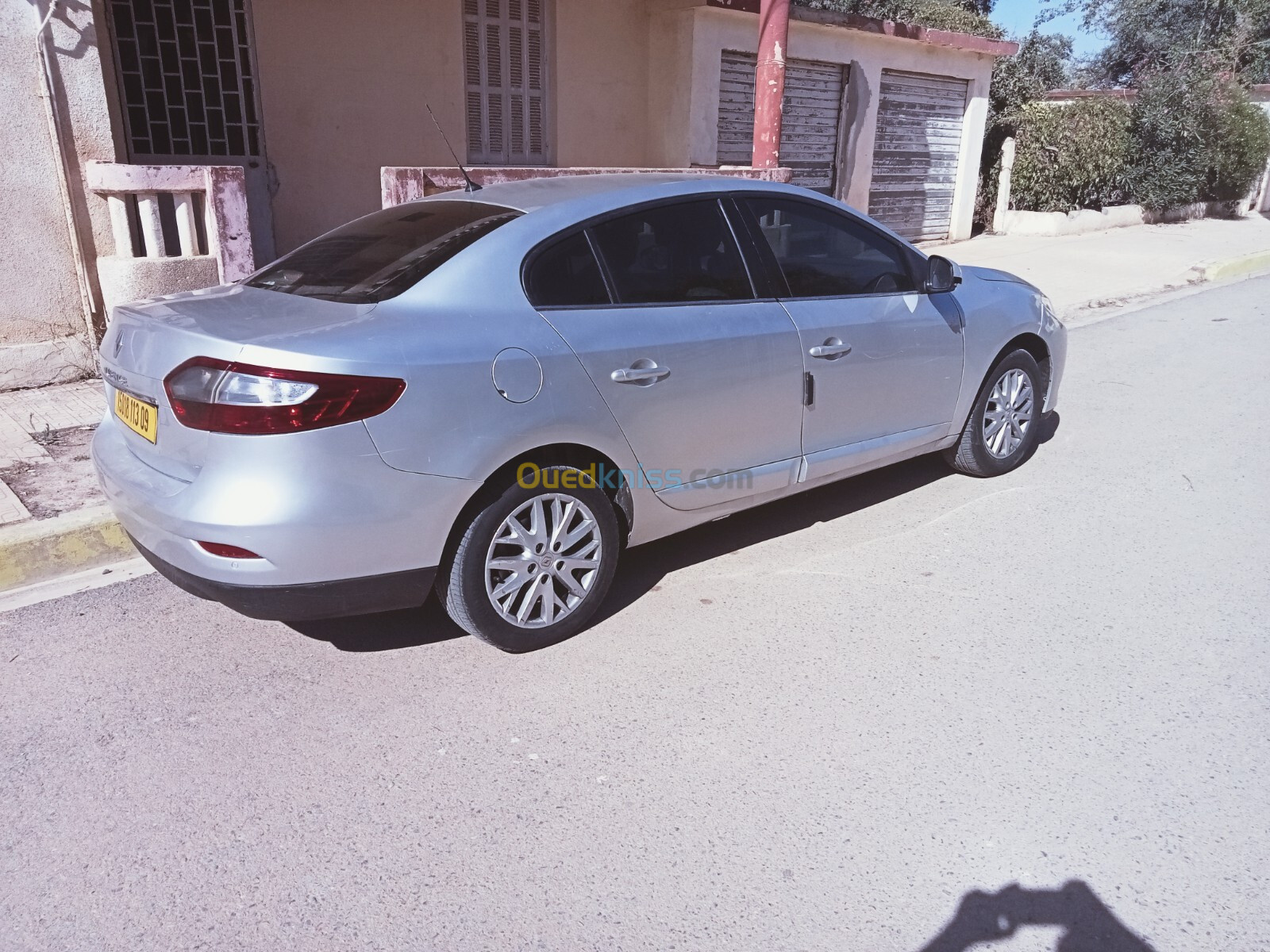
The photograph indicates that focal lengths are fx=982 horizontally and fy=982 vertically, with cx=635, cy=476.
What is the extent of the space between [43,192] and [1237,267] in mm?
14630

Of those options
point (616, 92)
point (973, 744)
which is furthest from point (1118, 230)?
point (973, 744)

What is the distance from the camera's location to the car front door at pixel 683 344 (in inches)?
141

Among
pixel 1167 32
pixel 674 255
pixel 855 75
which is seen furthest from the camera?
pixel 1167 32

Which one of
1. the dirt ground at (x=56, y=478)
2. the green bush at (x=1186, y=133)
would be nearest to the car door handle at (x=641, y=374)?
the dirt ground at (x=56, y=478)

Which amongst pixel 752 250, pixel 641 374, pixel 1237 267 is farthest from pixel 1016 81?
pixel 641 374

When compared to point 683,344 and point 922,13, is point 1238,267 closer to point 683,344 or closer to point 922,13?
point 922,13

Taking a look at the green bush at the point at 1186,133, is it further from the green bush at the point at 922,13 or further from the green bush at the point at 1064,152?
the green bush at the point at 922,13

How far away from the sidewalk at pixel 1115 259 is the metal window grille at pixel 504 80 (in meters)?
5.50

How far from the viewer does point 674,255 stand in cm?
391

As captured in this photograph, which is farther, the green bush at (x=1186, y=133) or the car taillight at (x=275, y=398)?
the green bush at (x=1186, y=133)

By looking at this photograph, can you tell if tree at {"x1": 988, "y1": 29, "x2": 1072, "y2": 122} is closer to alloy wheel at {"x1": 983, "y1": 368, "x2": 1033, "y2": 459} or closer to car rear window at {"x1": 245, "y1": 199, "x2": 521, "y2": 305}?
alloy wheel at {"x1": 983, "y1": 368, "x2": 1033, "y2": 459}

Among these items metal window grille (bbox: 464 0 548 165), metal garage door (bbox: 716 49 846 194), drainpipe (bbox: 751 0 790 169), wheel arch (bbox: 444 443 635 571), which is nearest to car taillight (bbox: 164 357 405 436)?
wheel arch (bbox: 444 443 635 571)

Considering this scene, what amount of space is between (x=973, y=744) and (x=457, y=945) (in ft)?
5.56

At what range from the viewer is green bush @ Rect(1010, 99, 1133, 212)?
54.6 feet
